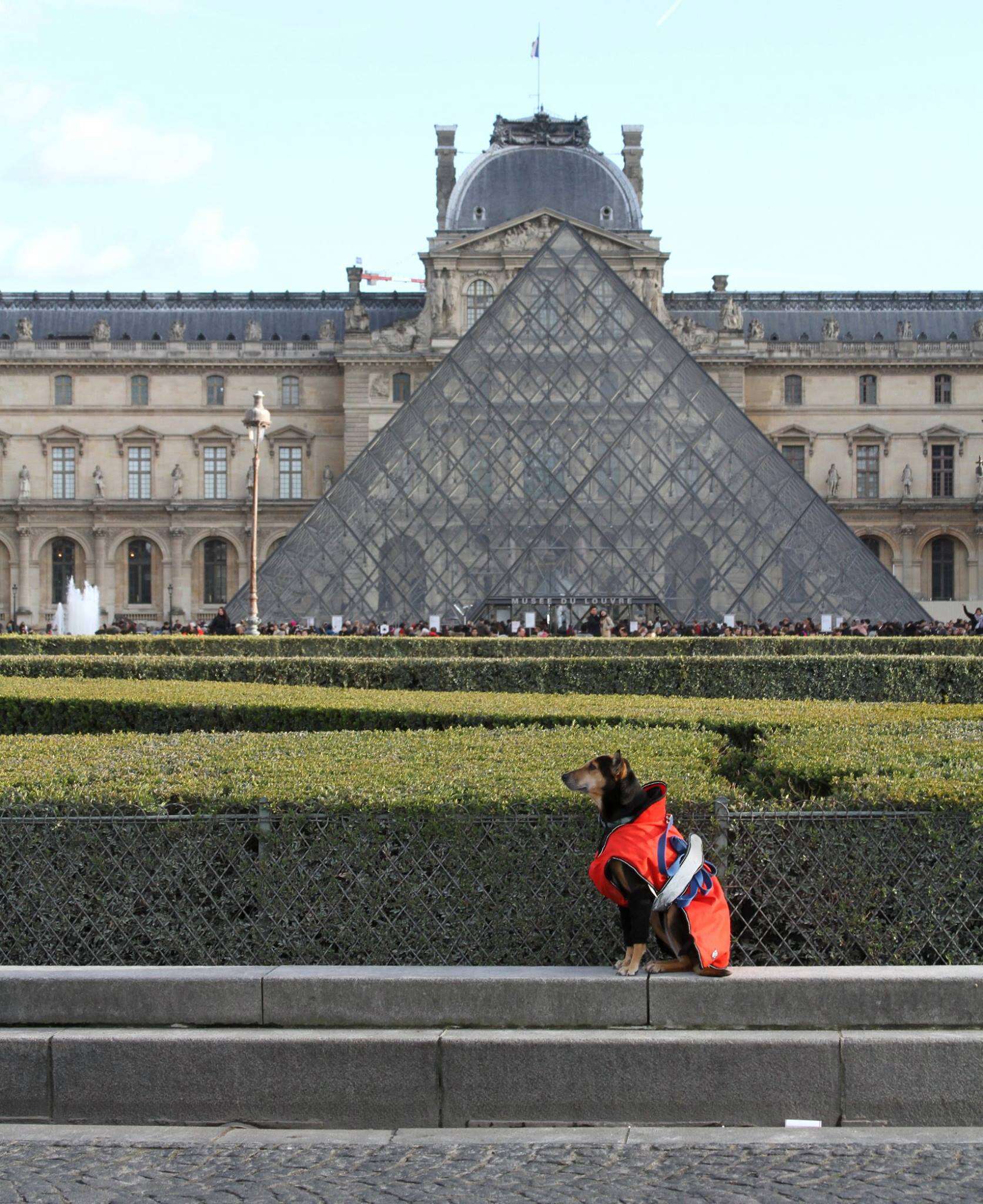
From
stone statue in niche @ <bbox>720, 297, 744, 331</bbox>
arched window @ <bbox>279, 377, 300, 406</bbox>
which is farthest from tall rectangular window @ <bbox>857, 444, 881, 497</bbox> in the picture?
arched window @ <bbox>279, 377, 300, 406</bbox>

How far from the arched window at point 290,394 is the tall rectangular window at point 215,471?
288 centimetres

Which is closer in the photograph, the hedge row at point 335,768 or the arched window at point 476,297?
the hedge row at point 335,768

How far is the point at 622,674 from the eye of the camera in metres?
14.7

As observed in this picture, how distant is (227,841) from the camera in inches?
210

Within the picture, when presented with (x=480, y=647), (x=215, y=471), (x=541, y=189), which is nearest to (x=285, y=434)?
(x=215, y=471)

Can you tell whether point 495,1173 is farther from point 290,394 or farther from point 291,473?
point 290,394

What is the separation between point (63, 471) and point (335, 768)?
2167 inches

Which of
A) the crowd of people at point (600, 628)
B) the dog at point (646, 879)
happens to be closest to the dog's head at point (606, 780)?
the dog at point (646, 879)

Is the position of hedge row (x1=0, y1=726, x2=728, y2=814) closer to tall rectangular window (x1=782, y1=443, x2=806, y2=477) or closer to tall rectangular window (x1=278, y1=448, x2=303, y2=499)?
tall rectangular window (x1=278, y1=448, x2=303, y2=499)

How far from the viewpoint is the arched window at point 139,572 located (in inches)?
2286

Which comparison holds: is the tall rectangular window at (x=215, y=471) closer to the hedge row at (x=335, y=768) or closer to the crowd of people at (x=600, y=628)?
the crowd of people at (x=600, y=628)

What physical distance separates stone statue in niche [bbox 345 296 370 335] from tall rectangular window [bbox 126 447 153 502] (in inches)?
351

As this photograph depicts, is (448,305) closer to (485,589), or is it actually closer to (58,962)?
(485,589)

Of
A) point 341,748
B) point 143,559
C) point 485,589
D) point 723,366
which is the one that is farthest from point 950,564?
point 341,748
